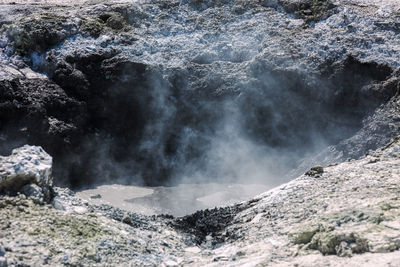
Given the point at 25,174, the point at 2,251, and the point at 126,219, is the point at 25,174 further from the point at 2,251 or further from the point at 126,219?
the point at 2,251

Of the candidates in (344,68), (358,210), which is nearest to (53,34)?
(344,68)

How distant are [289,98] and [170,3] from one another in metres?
4.33

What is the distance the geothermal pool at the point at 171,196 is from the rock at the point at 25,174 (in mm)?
3213

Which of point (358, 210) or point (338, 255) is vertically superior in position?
point (358, 210)

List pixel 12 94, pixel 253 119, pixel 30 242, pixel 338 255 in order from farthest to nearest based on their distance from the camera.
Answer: pixel 253 119 → pixel 12 94 → pixel 30 242 → pixel 338 255

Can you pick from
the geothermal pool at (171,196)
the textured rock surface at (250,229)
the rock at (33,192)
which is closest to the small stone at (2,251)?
the textured rock surface at (250,229)

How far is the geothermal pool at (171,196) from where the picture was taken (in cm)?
1159

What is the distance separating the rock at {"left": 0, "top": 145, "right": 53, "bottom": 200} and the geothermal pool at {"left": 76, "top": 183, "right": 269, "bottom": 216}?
3.21 meters

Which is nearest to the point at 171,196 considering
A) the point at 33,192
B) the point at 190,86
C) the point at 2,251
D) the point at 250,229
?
the point at 190,86

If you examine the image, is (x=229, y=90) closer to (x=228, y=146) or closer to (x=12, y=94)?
(x=228, y=146)

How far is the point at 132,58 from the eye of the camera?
45.3 ft

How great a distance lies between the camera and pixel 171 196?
12367 millimetres

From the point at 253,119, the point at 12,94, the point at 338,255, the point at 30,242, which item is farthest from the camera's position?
the point at 253,119

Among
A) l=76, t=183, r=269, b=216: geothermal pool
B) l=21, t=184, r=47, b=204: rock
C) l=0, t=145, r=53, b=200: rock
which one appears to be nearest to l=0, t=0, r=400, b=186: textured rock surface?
l=76, t=183, r=269, b=216: geothermal pool
